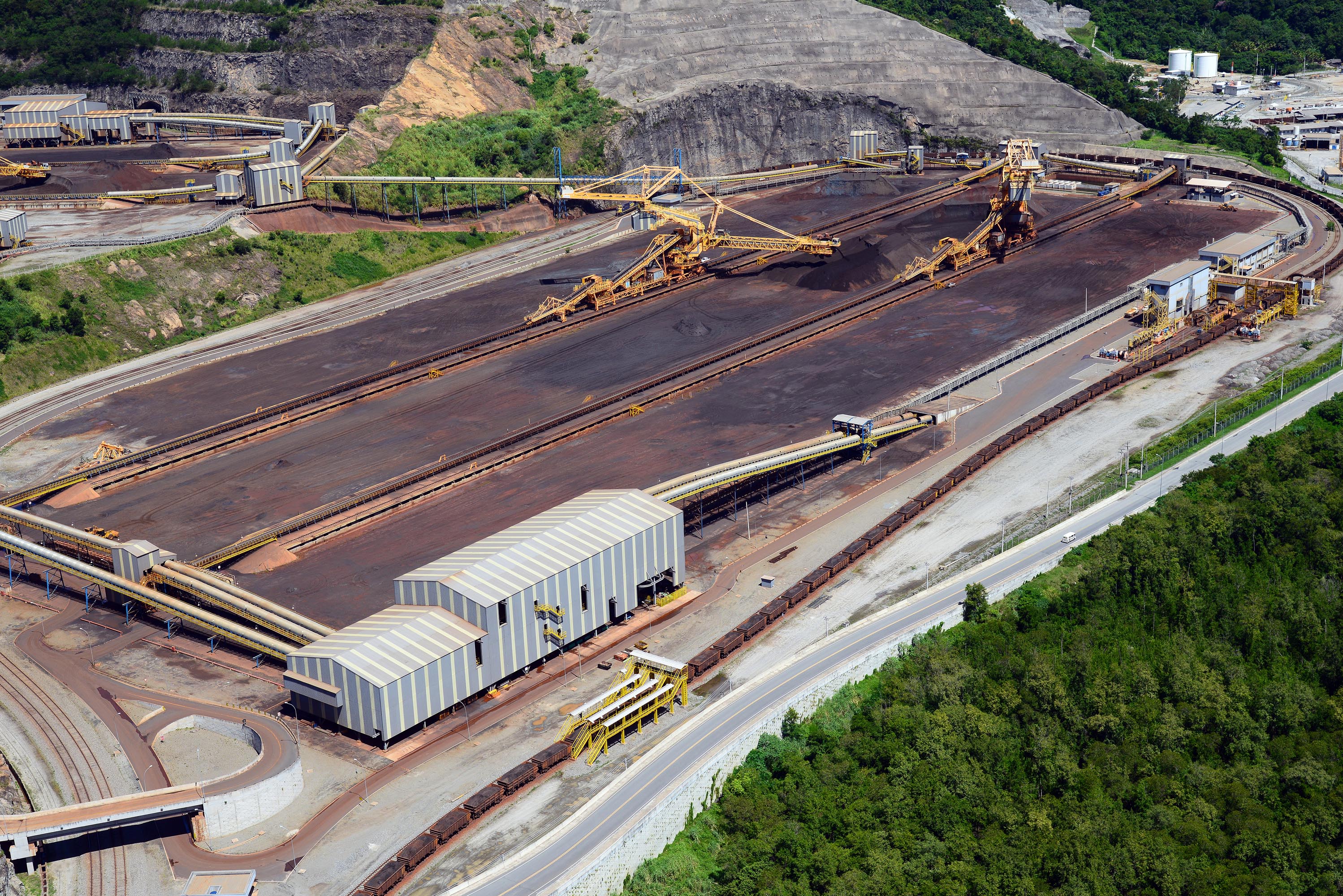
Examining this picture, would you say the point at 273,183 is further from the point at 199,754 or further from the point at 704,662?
the point at 704,662

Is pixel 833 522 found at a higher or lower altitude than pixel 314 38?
lower

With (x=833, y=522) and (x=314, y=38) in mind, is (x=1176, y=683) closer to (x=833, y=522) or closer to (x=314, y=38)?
(x=833, y=522)

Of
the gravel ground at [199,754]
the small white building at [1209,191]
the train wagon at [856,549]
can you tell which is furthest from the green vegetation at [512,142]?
the gravel ground at [199,754]

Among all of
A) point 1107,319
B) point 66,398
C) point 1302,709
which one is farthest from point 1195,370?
point 66,398

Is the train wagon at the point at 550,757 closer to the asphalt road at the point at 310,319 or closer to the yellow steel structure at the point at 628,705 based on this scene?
the yellow steel structure at the point at 628,705

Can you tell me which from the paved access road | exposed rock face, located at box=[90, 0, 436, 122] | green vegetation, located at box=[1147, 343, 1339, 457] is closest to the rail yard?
the paved access road

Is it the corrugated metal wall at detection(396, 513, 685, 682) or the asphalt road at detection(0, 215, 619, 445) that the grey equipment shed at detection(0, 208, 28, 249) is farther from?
the corrugated metal wall at detection(396, 513, 685, 682)
